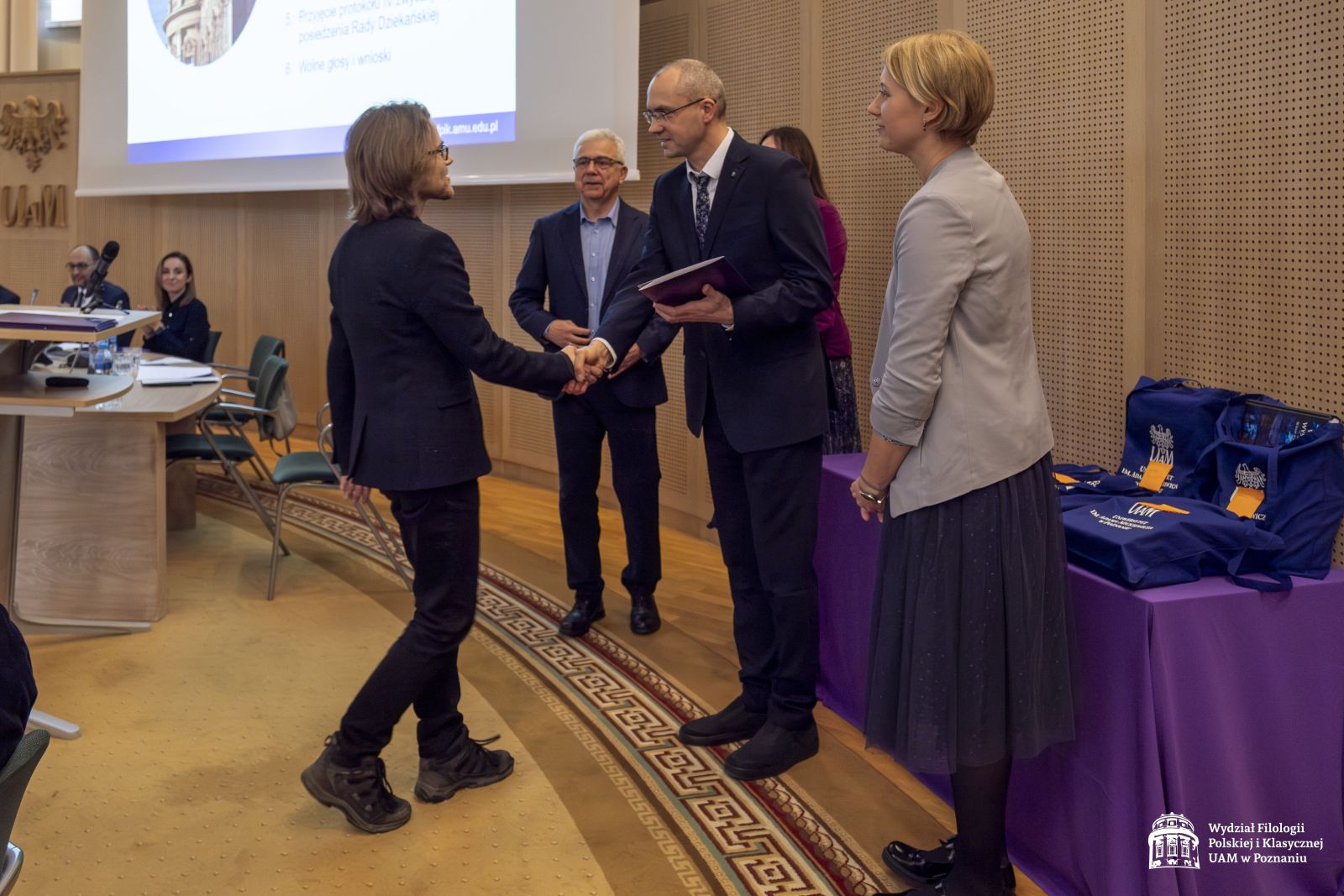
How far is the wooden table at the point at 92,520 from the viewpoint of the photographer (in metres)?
4.28

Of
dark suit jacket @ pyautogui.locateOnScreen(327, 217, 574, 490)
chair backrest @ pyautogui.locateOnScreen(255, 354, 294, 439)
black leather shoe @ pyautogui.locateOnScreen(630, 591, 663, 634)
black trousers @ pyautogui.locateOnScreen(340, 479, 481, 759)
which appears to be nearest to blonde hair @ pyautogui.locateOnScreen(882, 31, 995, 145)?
dark suit jacket @ pyautogui.locateOnScreen(327, 217, 574, 490)

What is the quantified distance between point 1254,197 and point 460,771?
7.97 ft

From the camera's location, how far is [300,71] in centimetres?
728

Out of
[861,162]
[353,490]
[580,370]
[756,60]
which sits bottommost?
[353,490]

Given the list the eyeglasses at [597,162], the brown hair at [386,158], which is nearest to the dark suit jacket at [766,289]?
the brown hair at [386,158]

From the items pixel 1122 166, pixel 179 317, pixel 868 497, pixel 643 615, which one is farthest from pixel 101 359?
pixel 1122 166

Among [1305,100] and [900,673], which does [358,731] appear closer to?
[900,673]

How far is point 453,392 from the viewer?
2633 mm

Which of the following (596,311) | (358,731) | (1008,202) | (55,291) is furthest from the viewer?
(55,291)

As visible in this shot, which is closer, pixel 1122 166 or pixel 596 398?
pixel 1122 166

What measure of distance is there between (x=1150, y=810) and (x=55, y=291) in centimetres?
963

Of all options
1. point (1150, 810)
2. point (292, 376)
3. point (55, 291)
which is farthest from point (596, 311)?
point (55, 291)

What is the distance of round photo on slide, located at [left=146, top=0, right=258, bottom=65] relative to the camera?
24.9 ft

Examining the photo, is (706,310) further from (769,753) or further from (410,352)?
(769,753)
